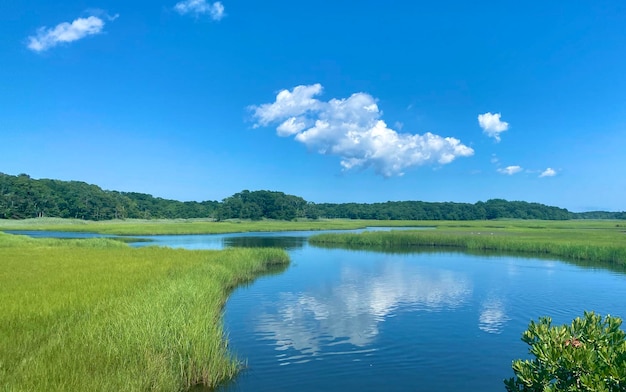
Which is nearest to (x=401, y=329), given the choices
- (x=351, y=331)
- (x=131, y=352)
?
(x=351, y=331)

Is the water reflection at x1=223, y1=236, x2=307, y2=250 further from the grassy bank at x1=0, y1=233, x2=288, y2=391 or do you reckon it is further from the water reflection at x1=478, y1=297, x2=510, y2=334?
the water reflection at x1=478, y1=297, x2=510, y2=334

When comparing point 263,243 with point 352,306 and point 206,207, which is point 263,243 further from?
point 206,207

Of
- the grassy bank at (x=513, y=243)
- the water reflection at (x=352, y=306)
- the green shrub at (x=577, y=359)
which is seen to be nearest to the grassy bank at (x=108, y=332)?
the water reflection at (x=352, y=306)

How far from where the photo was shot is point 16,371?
7730mm

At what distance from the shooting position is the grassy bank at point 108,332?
798 cm

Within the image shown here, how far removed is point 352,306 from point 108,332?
11741mm

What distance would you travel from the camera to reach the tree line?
112m

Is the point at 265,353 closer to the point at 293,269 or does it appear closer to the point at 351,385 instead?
the point at 351,385

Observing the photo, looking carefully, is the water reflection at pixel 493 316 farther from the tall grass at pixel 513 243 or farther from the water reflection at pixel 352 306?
the tall grass at pixel 513 243

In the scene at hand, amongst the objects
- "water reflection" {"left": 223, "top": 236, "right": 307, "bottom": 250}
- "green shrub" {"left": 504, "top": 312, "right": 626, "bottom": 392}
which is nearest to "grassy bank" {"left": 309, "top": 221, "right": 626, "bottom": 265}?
"water reflection" {"left": 223, "top": 236, "right": 307, "bottom": 250}

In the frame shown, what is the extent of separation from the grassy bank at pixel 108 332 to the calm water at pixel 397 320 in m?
1.22

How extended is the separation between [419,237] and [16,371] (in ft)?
169

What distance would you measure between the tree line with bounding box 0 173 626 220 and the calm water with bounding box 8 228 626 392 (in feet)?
356

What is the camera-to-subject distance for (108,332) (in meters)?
10.3
